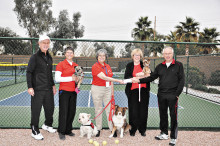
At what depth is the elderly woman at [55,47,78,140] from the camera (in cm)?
367

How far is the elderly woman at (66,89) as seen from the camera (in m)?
3.67

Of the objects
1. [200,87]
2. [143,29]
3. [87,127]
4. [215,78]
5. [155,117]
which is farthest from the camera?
[143,29]

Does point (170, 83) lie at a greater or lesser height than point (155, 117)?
greater

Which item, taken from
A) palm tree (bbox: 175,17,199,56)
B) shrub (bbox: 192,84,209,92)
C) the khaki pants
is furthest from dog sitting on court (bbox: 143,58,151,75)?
palm tree (bbox: 175,17,199,56)

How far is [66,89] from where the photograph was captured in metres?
3.75

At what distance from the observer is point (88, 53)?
16.8 feet

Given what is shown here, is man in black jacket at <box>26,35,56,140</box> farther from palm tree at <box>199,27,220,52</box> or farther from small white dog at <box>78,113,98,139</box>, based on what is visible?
palm tree at <box>199,27,220,52</box>

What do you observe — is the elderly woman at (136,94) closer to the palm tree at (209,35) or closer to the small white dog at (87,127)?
the small white dog at (87,127)

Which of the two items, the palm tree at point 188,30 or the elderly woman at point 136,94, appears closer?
the elderly woman at point 136,94

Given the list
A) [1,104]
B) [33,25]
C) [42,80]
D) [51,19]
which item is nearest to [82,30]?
[51,19]

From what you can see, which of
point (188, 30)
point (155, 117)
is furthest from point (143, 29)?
point (155, 117)

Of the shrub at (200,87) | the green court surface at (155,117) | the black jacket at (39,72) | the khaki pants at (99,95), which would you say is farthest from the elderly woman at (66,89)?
the shrub at (200,87)

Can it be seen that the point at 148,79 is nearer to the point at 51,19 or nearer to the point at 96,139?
the point at 96,139

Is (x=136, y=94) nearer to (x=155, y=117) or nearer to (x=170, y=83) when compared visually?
(x=170, y=83)
